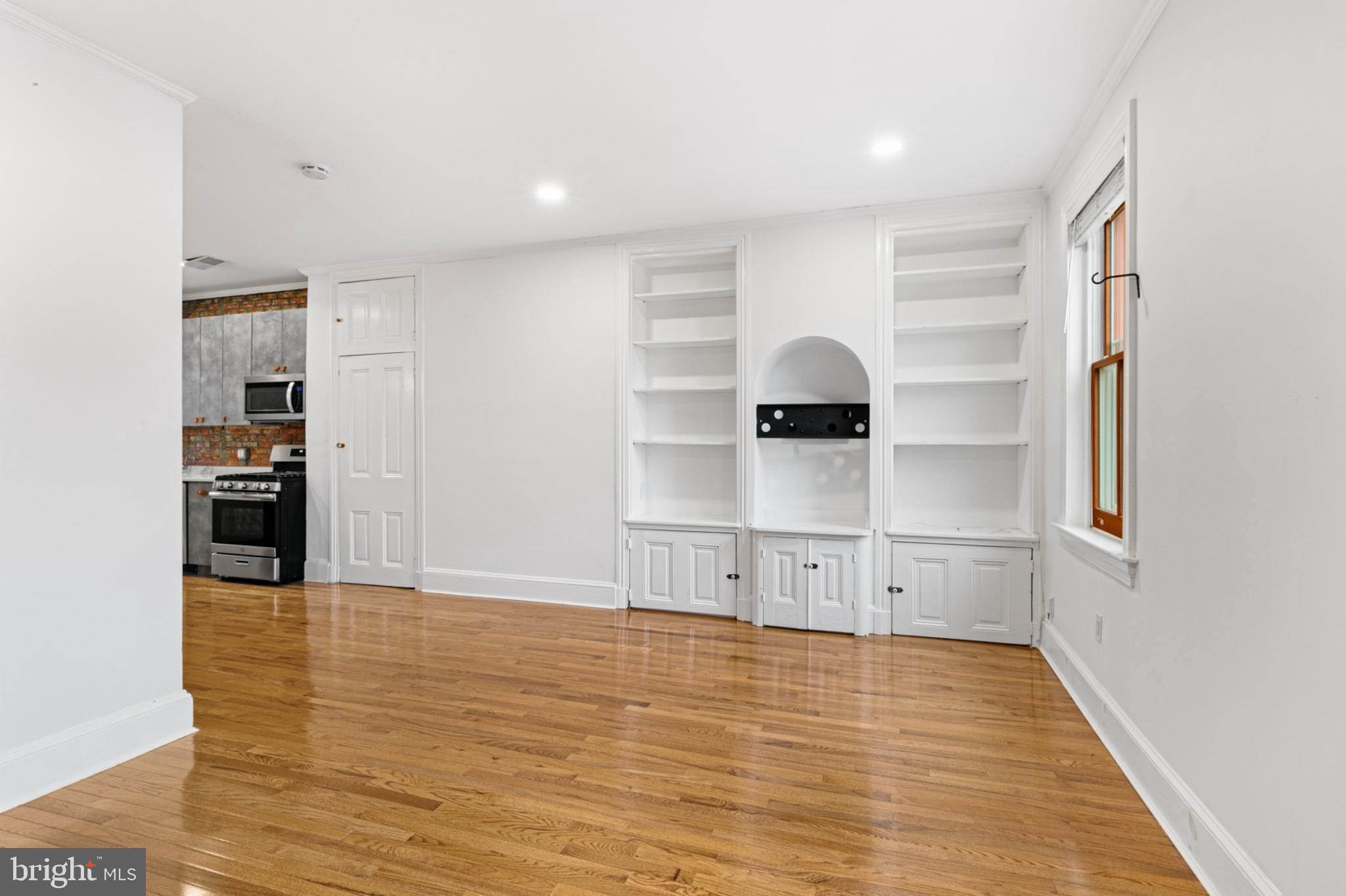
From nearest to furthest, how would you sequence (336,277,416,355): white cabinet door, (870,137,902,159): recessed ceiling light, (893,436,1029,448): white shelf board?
(870,137,902,159): recessed ceiling light
(893,436,1029,448): white shelf board
(336,277,416,355): white cabinet door

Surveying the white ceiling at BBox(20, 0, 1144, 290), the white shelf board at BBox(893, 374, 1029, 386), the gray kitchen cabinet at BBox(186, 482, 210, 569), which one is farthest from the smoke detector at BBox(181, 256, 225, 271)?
the white shelf board at BBox(893, 374, 1029, 386)

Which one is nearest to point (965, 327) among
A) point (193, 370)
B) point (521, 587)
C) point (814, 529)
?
point (814, 529)

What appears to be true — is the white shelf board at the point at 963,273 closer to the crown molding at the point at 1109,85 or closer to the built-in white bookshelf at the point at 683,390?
the crown molding at the point at 1109,85

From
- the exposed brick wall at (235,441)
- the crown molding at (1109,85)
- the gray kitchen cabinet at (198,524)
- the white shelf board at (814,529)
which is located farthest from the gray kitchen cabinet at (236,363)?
the crown molding at (1109,85)

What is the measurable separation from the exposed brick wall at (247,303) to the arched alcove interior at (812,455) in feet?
14.3

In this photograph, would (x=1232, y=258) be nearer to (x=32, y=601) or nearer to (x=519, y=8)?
(x=519, y=8)

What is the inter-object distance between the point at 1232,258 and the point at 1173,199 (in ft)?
1.62

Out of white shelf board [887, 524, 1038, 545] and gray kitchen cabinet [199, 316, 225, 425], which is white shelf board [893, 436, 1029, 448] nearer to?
white shelf board [887, 524, 1038, 545]

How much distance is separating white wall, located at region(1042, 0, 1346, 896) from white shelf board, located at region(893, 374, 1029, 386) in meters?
1.83

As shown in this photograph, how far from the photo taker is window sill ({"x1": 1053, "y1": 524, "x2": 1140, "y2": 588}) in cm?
256

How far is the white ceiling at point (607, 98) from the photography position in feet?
8.05

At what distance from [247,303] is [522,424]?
341 centimetres

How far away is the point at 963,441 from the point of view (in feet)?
14.1

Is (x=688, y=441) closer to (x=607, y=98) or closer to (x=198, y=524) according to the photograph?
(x=607, y=98)
